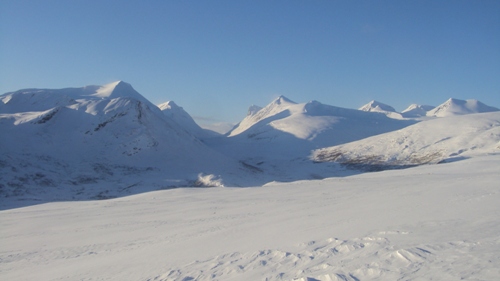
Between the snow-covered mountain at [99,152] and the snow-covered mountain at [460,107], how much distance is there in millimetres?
148349

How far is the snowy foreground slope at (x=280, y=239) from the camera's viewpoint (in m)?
6.80

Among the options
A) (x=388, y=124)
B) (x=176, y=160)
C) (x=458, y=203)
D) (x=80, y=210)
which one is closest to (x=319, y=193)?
(x=458, y=203)

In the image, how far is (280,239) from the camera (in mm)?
9461

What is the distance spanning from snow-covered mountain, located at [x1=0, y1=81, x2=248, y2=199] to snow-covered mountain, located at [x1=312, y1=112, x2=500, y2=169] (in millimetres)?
22050

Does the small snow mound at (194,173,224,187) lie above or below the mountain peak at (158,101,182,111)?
below

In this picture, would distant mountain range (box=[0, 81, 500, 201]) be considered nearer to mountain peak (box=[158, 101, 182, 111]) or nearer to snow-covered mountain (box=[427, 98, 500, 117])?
mountain peak (box=[158, 101, 182, 111])

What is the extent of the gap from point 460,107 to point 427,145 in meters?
141

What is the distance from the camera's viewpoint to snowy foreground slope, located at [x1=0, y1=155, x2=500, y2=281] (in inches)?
268

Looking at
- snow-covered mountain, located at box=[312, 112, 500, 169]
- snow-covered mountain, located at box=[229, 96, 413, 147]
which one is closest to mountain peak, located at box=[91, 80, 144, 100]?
snow-covered mountain, located at box=[229, 96, 413, 147]

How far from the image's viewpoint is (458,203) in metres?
11.6

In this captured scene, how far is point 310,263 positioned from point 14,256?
9.00m

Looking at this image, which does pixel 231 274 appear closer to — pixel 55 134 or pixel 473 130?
pixel 55 134

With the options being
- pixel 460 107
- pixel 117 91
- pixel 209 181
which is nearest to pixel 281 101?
pixel 117 91

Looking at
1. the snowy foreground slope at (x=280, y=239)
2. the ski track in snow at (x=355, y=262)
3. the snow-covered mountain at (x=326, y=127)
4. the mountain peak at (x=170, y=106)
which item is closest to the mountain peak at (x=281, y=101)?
the snow-covered mountain at (x=326, y=127)
